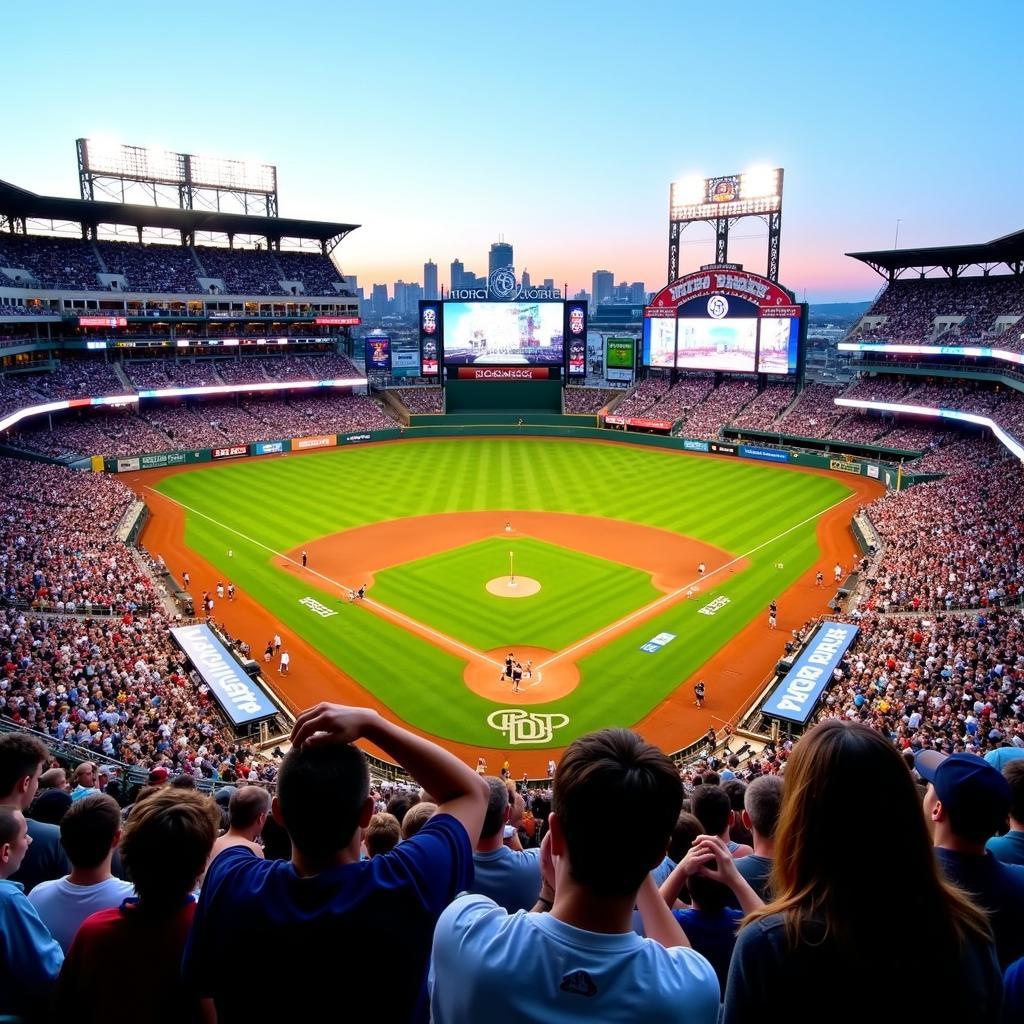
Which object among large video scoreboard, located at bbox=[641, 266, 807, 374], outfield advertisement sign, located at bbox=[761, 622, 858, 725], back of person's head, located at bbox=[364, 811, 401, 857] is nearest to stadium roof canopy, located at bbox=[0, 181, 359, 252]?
large video scoreboard, located at bbox=[641, 266, 807, 374]

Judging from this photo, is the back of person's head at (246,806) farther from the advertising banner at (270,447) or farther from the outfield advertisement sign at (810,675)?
the advertising banner at (270,447)

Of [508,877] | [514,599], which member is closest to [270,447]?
[514,599]

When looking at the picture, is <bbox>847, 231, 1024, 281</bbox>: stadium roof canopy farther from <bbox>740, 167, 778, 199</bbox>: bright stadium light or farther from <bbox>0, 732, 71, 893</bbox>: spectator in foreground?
<bbox>0, 732, 71, 893</bbox>: spectator in foreground

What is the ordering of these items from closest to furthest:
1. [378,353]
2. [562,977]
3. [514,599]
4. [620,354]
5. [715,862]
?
[562,977], [715,862], [514,599], [620,354], [378,353]

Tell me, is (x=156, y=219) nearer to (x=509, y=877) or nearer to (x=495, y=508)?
(x=495, y=508)

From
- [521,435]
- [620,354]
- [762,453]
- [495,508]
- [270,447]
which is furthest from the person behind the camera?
[620,354]

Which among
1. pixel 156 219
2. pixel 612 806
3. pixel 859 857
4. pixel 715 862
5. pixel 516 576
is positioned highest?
pixel 156 219

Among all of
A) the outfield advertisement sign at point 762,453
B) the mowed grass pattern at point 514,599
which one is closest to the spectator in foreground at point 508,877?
the mowed grass pattern at point 514,599
